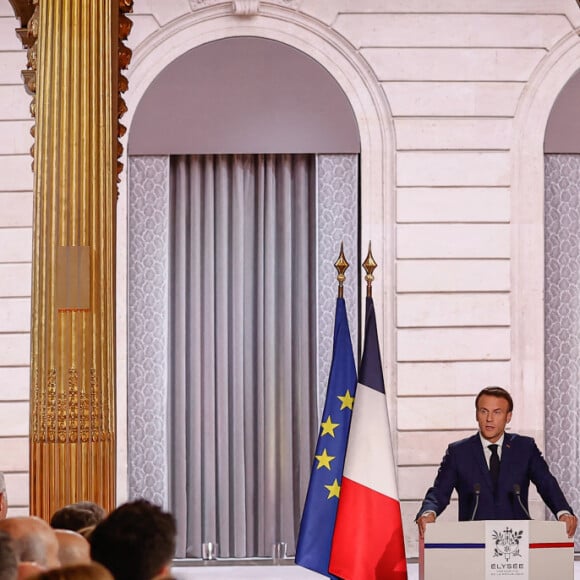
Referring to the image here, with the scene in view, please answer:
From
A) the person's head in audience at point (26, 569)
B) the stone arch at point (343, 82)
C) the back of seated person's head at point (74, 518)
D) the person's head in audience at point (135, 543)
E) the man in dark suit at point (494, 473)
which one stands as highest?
the stone arch at point (343, 82)

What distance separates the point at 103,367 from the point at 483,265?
254 inches

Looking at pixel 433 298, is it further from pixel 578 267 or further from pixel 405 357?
pixel 578 267

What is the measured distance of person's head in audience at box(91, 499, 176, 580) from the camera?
2.08 m

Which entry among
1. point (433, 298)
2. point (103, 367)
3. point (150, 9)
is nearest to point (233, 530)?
point (433, 298)

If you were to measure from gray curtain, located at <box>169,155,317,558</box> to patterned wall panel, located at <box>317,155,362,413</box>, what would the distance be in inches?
3.1

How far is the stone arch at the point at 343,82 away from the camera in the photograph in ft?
30.2

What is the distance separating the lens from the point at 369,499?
557cm

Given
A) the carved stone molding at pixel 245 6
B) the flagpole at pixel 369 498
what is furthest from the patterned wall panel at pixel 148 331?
the flagpole at pixel 369 498

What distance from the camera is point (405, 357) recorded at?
918cm

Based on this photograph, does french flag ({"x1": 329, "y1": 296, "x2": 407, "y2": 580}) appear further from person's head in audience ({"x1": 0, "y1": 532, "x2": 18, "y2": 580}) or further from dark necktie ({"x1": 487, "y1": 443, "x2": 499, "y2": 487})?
person's head in audience ({"x1": 0, "y1": 532, "x2": 18, "y2": 580})

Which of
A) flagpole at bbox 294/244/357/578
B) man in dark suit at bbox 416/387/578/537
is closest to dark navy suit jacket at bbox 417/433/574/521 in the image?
man in dark suit at bbox 416/387/578/537

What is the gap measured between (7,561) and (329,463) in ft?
13.4

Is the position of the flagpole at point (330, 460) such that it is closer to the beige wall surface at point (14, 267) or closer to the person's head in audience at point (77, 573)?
the beige wall surface at point (14, 267)

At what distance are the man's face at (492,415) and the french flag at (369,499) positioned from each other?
45 cm
